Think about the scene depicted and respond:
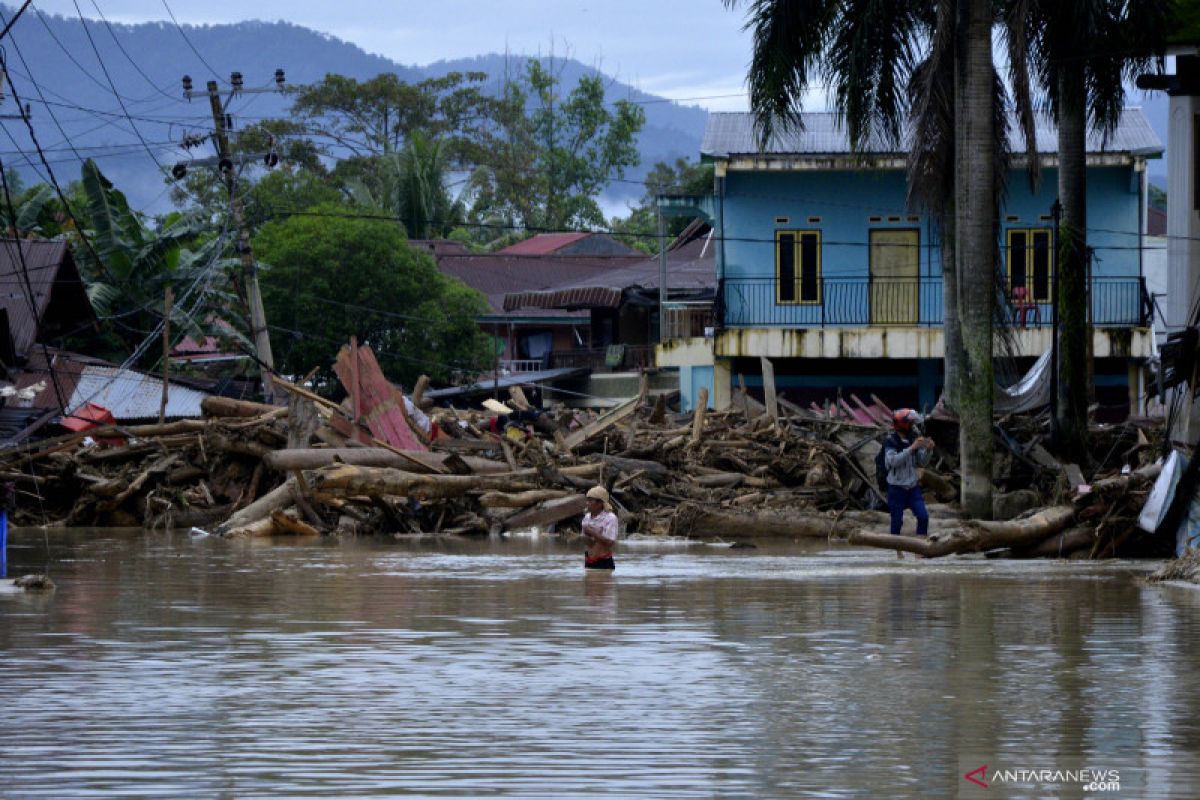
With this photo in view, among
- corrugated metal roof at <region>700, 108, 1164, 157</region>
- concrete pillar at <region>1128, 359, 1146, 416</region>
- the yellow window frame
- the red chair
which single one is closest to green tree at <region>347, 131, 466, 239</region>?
corrugated metal roof at <region>700, 108, 1164, 157</region>

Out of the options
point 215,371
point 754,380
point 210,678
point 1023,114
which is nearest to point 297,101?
point 215,371

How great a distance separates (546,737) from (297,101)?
272 feet

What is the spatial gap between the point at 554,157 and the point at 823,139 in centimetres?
4932

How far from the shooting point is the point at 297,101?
88.7 m

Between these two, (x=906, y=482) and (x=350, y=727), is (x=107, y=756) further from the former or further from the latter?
(x=906, y=482)

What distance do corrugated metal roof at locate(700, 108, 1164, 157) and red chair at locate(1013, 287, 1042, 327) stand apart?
322 centimetres

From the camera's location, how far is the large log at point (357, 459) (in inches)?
1156

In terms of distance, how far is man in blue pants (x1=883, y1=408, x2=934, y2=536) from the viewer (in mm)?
21969

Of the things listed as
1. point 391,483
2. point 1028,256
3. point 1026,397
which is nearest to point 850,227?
point 1028,256

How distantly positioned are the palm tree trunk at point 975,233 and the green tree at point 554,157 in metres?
64.0

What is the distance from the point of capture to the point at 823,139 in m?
44.5

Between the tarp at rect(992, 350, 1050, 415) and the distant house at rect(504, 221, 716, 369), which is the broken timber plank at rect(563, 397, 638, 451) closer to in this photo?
the tarp at rect(992, 350, 1050, 415)

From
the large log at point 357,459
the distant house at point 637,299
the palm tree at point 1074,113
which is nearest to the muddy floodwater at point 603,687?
the palm tree at point 1074,113

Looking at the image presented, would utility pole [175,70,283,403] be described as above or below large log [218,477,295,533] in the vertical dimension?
above
